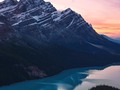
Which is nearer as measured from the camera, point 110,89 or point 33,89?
point 110,89

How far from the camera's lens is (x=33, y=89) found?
19662cm

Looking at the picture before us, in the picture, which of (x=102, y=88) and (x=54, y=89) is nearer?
(x=102, y=88)

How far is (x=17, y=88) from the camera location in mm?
199500

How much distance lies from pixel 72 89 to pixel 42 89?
16.5 m

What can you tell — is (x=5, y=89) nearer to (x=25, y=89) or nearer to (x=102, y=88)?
(x=25, y=89)

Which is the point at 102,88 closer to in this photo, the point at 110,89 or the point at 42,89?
the point at 110,89

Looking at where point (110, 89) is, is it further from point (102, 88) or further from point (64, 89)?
point (64, 89)

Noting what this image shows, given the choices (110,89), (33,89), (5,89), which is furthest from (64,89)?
(110,89)

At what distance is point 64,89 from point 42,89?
12.1 m

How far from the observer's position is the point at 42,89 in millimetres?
198500

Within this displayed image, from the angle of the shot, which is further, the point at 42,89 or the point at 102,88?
the point at 42,89

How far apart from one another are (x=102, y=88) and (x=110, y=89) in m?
7.26

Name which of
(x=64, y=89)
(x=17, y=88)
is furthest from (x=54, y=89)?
(x=17, y=88)

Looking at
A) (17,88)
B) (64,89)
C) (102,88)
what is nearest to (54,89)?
(64,89)
